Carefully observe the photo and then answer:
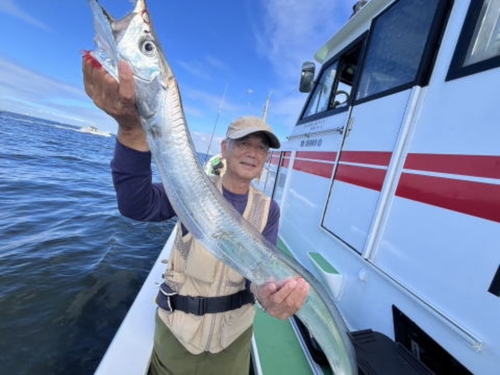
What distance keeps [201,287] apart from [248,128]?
115 centimetres

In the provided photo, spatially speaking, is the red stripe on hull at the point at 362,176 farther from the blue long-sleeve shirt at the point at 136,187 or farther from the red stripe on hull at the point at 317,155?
the blue long-sleeve shirt at the point at 136,187

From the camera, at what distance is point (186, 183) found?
131 cm

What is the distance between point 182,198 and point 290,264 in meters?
0.72

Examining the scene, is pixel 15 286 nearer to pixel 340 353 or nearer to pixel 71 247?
pixel 71 247

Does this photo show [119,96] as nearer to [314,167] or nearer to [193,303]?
[193,303]

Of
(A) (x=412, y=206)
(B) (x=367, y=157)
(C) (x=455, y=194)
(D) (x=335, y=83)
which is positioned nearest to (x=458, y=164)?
(C) (x=455, y=194)

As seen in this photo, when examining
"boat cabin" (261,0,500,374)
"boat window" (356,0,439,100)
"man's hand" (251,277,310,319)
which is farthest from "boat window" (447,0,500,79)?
"man's hand" (251,277,310,319)

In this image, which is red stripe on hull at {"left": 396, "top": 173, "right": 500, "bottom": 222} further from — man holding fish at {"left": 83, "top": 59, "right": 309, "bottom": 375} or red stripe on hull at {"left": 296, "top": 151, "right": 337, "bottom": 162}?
red stripe on hull at {"left": 296, "top": 151, "right": 337, "bottom": 162}

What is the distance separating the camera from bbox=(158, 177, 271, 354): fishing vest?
5.87 ft

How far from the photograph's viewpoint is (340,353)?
1628mm

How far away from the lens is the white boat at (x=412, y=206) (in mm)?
1688

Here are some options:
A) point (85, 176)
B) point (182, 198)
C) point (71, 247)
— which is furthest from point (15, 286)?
point (85, 176)

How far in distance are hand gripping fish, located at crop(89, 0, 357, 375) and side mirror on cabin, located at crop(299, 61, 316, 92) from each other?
4.22 metres

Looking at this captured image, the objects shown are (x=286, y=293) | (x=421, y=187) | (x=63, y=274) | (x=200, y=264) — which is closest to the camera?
(x=286, y=293)
